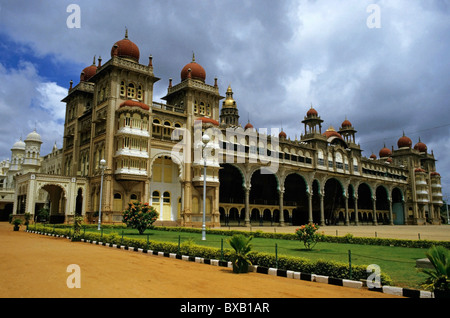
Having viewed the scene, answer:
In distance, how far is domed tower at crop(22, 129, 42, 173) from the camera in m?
62.9

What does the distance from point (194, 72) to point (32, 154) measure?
38.0 meters

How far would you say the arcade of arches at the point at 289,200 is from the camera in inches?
1893

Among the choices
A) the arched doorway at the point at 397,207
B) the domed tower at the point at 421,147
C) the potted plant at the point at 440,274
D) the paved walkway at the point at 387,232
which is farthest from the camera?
the domed tower at the point at 421,147

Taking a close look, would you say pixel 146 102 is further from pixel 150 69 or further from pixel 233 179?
pixel 233 179

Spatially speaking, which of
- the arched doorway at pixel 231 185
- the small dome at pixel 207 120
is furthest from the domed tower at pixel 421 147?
the small dome at pixel 207 120

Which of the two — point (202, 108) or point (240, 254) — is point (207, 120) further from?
point (240, 254)

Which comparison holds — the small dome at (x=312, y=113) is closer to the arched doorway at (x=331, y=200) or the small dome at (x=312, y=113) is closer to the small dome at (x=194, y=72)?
the arched doorway at (x=331, y=200)

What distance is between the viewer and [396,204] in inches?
3182

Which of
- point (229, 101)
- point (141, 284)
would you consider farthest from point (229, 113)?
point (141, 284)

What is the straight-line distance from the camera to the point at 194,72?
4519cm

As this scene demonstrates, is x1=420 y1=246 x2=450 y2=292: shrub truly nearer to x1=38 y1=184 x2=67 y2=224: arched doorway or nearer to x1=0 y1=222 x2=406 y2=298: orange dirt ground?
x1=0 y1=222 x2=406 y2=298: orange dirt ground

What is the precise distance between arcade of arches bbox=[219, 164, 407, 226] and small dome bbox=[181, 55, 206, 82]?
12.1 metres

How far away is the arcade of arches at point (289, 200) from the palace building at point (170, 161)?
0.17m
